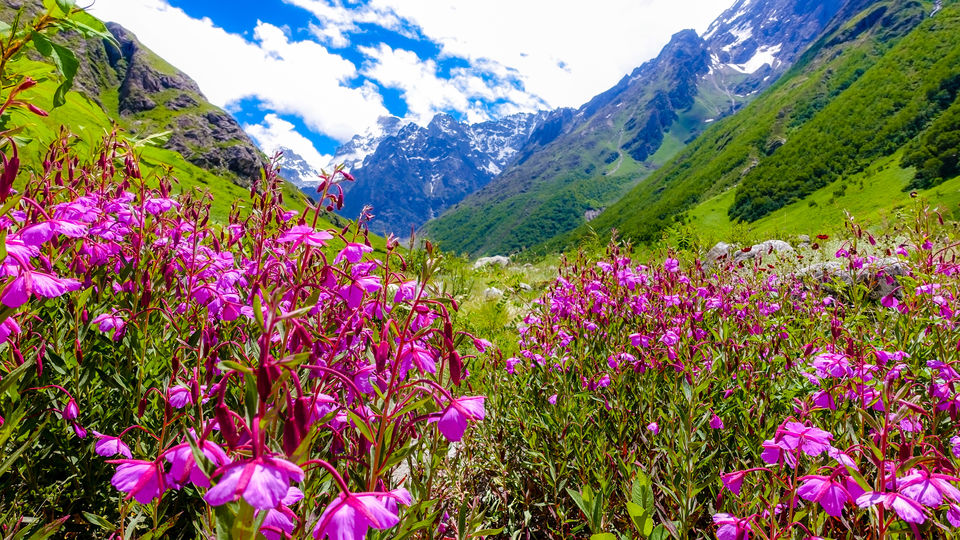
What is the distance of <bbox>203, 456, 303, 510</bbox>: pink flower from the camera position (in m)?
0.62

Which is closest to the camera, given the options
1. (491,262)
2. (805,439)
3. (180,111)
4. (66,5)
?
(66,5)

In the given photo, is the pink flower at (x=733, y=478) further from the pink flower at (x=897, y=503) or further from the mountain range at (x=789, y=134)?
the mountain range at (x=789, y=134)

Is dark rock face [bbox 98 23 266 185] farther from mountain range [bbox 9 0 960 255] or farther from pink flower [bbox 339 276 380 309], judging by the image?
pink flower [bbox 339 276 380 309]

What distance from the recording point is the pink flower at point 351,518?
805 millimetres

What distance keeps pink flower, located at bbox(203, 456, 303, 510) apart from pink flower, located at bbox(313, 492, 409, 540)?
0.19 metres

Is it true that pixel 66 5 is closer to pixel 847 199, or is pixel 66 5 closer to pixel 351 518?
pixel 351 518

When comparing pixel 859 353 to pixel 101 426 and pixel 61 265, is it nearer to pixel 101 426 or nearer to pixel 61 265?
pixel 101 426

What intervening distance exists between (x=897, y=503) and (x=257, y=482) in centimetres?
149

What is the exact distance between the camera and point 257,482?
657 millimetres

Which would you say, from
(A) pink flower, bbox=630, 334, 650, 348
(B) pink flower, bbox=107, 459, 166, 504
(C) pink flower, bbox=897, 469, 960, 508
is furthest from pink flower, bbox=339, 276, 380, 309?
(A) pink flower, bbox=630, 334, 650, 348

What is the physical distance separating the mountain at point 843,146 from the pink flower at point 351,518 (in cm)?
2501

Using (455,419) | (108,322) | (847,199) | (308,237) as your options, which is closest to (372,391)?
(455,419)

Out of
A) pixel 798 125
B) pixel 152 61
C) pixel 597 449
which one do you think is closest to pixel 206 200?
pixel 597 449

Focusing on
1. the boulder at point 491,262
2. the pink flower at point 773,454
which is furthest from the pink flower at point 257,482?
the boulder at point 491,262
